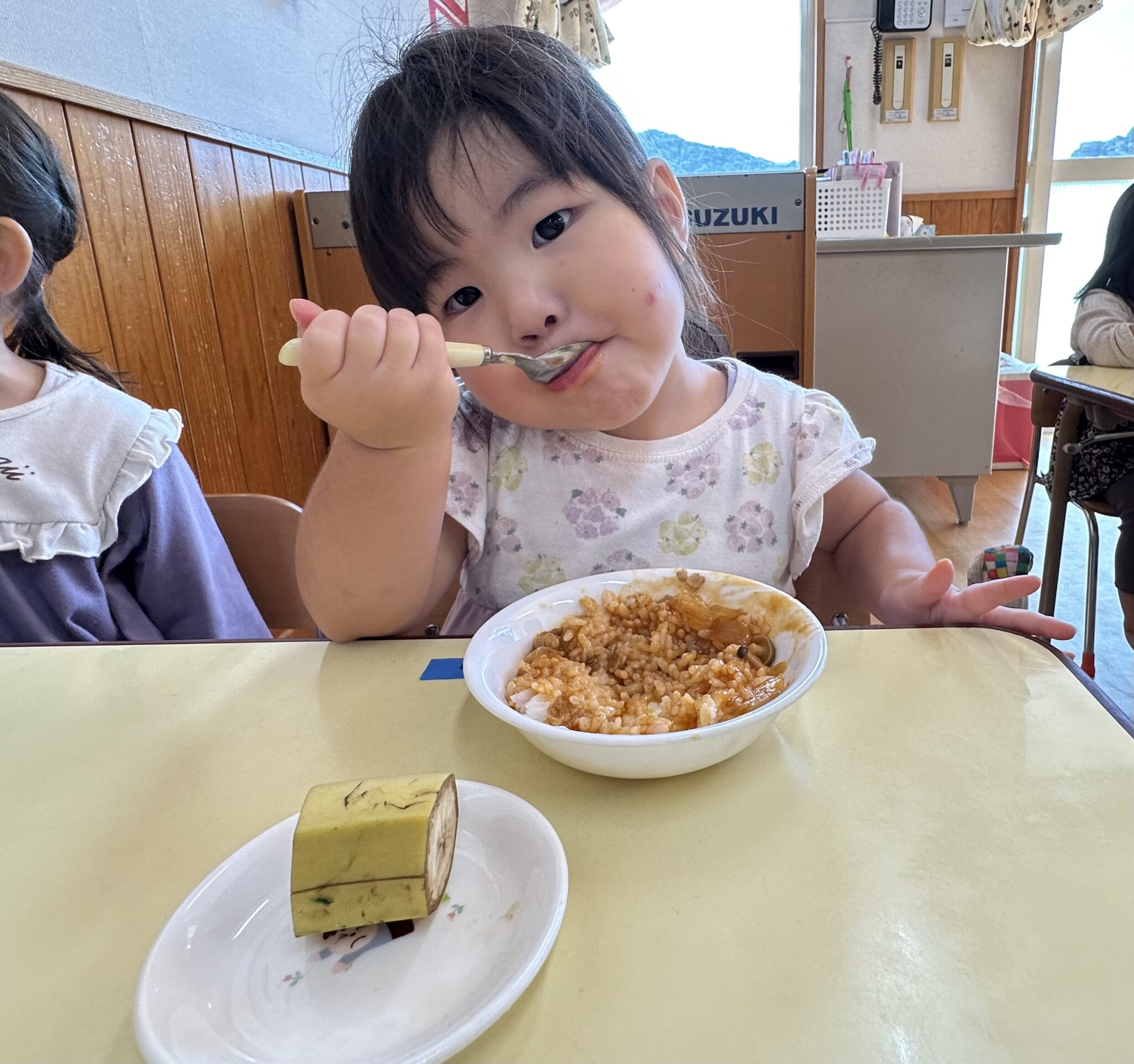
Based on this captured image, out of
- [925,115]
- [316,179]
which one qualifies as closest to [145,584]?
[316,179]

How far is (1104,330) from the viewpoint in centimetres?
196

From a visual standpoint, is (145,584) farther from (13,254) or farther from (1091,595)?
(1091,595)

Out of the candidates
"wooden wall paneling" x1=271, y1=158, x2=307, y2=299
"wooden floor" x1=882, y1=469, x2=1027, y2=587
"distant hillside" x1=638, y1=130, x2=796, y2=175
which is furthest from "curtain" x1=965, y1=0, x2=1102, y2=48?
"wooden wall paneling" x1=271, y1=158, x2=307, y2=299

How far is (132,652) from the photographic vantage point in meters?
0.66

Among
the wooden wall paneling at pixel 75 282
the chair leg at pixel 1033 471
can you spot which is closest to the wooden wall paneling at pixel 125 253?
the wooden wall paneling at pixel 75 282

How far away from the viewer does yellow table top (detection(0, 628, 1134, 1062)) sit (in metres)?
0.30

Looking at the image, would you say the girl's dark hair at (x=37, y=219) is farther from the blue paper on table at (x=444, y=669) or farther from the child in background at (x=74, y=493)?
the blue paper on table at (x=444, y=669)

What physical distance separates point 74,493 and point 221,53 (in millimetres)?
1366

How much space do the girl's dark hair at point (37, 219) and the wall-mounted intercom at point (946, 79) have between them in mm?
4392

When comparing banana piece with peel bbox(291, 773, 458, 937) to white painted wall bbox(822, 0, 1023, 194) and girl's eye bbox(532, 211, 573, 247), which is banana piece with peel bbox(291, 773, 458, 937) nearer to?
girl's eye bbox(532, 211, 573, 247)

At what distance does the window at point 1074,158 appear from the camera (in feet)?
13.5

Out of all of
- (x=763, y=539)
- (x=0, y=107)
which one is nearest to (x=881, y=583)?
(x=763, y=539)

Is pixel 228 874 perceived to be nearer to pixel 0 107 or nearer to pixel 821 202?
pixel 0 107

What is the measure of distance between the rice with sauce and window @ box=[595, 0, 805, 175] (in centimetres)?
412
